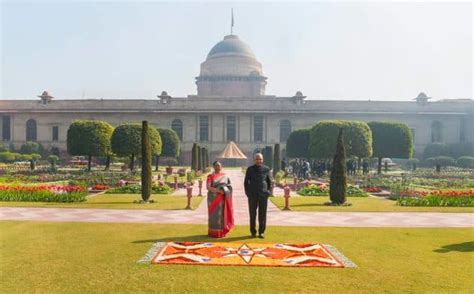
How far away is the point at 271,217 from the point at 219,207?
414 centimetres

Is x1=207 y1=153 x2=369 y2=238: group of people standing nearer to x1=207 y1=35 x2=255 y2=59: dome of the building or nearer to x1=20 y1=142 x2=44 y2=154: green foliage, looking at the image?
x1=20 y1=142 x2=44 y2=154: green foliage

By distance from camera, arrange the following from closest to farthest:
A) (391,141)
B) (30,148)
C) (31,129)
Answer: (391,141) < (30,148) < (31,129)

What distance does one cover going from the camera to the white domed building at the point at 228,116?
6494 centimetres

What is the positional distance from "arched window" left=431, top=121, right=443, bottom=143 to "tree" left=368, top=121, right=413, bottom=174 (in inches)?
1088

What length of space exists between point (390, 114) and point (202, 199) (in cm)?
5139

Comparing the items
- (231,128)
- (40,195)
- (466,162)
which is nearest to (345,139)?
(40,195)

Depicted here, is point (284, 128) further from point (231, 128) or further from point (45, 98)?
point (45, 98)

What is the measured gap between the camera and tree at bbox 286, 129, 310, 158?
4700cm

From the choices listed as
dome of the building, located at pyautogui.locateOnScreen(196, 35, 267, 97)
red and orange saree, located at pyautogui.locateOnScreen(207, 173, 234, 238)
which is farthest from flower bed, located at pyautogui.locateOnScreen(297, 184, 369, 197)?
dome of the building, located at pyautogui.locateOnScreen(196, 35, 267, 97)

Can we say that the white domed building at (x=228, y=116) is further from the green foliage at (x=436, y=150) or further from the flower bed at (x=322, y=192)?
the flower bed at (x=322, y=192)

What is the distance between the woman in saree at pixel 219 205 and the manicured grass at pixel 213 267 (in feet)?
1.30

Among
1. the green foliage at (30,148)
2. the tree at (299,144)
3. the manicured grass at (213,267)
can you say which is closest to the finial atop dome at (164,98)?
the green foliage at (30,148)

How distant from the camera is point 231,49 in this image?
8550cm

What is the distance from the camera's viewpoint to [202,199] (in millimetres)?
19781
